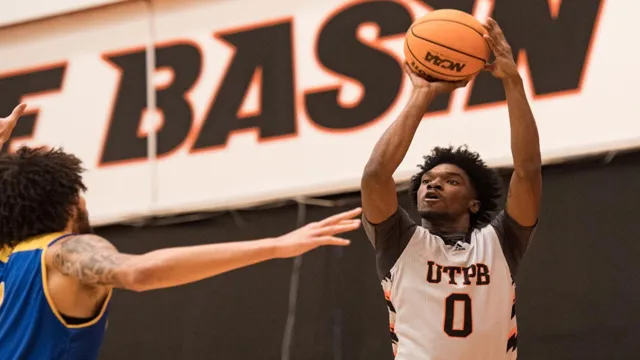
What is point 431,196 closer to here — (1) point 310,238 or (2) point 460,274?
(2) point 460,274

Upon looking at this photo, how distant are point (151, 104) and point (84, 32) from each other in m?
0.90

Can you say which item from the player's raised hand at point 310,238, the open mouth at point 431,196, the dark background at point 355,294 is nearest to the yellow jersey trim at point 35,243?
the player's raised hand at point 310,238

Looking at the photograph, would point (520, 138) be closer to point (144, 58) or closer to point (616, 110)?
point (616, 110)

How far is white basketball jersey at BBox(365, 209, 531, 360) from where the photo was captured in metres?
3.90

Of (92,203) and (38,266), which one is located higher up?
(92,203)

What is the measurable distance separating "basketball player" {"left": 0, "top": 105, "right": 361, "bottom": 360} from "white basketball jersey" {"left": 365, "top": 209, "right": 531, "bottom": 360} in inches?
40.1

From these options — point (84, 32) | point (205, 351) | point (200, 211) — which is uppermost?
point (84, 32)

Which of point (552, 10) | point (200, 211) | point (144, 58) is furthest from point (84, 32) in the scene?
point (552, 10)

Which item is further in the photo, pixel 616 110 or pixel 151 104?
pixel 151 104

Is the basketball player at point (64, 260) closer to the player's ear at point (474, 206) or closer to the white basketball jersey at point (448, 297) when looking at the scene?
the white basketball jersey at point (448, 297)

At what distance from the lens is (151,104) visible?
6887mm

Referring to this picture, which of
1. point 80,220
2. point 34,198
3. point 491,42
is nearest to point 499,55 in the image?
point 491,42

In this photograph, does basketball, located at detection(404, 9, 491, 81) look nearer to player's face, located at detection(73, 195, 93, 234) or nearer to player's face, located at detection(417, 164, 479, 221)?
player's face, located at detection(417, 164, 479, 221)

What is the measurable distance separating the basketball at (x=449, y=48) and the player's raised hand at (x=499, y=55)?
3 cm
